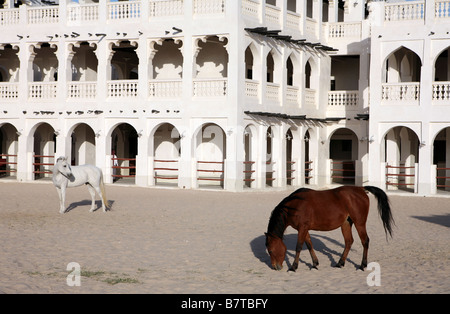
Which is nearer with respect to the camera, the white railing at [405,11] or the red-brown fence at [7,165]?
the white railing at [405,11]

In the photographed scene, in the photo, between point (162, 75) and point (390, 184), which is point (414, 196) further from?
point (162, 75)

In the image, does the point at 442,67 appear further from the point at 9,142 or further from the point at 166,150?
the point at 9,142

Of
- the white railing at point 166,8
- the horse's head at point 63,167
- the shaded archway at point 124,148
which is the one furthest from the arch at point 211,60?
the horse's head at point 63,167

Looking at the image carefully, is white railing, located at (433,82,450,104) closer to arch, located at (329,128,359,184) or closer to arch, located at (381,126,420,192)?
arch, located at (381,126,420,192)

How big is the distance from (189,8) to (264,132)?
6.37m

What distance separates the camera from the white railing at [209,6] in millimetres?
27422

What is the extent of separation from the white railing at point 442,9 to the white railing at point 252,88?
8221 mm

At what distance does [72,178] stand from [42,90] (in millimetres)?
14334

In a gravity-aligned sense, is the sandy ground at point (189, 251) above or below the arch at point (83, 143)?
below

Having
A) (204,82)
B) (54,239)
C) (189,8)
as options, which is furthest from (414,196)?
(54,239)

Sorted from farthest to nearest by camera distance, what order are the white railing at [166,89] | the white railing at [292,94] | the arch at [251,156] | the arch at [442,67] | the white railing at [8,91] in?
the arch at [442,67] → the white railing at [8,91] → the white railing at [292,94] → the white railing at [166,89] → the arch at [251,156]

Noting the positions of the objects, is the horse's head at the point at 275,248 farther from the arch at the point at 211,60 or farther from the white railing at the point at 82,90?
the white railing at the point at 82,90

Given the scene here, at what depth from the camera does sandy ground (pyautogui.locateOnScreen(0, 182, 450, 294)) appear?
9.38 meters

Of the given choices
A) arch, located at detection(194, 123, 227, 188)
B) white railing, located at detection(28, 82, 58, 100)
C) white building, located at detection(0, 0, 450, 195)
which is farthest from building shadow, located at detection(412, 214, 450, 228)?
white railing, located at detection(28, 82, 58, 100)
